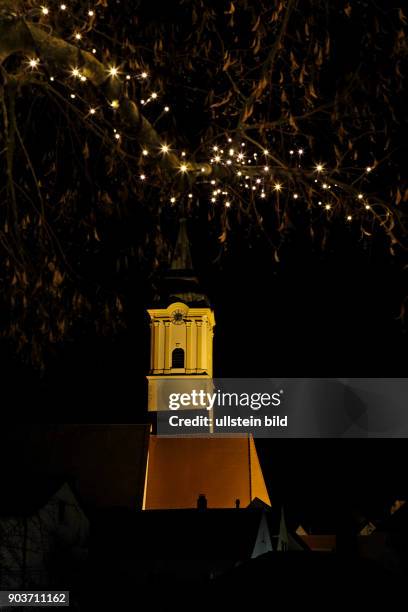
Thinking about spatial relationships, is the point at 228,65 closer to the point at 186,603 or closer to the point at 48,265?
the point at 48,265

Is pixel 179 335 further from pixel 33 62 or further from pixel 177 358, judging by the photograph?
pixel 33 62

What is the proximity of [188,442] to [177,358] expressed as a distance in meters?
3.92

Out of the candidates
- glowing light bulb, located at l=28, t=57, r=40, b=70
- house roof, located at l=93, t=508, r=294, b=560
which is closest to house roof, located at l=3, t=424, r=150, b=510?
house roof, located at l=93, t=508, r=294, b=560

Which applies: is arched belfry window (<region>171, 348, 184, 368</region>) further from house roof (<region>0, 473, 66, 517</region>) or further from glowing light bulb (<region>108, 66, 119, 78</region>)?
glowing light bulb (<region>108, 66, 119, 78</region>)

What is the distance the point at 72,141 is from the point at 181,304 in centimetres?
3384

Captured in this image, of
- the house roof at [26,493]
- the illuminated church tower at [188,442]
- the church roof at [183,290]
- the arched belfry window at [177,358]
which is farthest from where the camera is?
the church roof at [183,290]

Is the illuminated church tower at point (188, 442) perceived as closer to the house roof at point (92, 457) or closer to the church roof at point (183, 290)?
the church roof at point (183, 290)

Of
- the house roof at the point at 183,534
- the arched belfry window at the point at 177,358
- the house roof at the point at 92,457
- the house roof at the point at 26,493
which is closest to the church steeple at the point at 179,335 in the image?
the arched belfry window at the point at 177,358

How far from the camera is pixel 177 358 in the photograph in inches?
1670

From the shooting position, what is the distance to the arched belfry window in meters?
42.3

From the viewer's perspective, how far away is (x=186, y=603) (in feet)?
15.7

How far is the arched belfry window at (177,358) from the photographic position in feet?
139

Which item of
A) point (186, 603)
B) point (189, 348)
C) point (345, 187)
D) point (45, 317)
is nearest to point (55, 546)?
point (189, 348)

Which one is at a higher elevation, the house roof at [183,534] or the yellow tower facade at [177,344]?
the yellow tower facade at [177,344]
